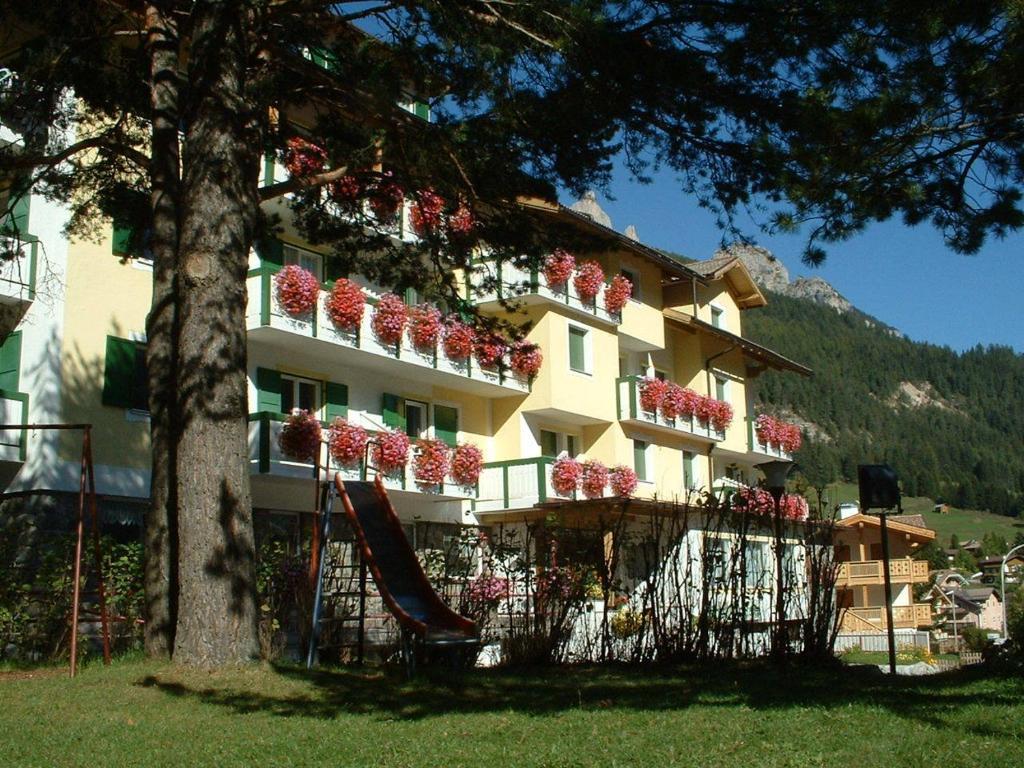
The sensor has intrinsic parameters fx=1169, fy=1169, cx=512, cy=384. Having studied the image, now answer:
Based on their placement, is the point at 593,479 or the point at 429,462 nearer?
the point at 429,462

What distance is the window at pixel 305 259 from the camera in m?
25.4

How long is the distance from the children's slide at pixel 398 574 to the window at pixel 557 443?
18.8m

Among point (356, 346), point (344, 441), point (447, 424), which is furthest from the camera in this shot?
point (447, 424)

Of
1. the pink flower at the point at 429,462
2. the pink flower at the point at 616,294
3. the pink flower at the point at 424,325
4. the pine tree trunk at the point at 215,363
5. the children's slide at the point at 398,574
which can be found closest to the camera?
the pine tree trunk at the point at 215,363

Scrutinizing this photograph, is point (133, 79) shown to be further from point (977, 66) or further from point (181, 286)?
point (977, 66)

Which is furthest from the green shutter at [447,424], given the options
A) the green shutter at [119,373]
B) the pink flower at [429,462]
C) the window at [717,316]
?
the window at [717,316]

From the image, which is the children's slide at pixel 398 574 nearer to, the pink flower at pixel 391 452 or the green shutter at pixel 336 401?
the pink flower at pixel 391 452

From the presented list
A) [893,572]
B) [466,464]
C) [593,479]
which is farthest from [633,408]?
[893,572]

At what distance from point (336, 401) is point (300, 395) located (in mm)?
896

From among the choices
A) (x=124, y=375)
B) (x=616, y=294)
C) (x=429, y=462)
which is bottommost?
(x=429, y=462)

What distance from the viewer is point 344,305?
24344 mm

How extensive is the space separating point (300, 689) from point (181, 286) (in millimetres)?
3630

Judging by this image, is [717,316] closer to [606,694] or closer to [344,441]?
[344,441]

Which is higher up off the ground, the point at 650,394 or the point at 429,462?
the point at 650,394
